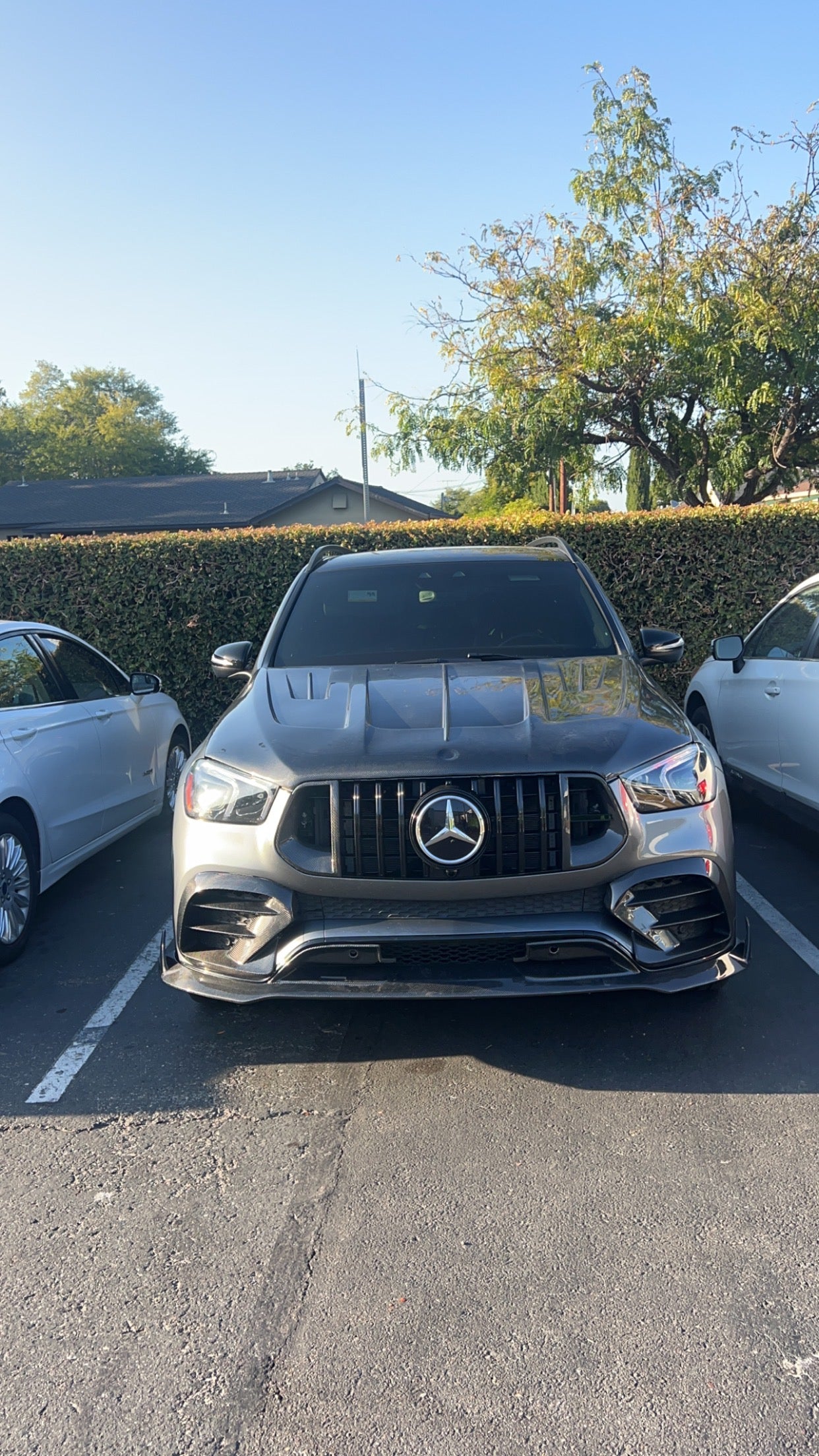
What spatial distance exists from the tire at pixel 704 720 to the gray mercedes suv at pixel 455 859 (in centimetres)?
378

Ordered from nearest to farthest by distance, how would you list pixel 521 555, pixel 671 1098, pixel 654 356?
1. pixel 671 1098
2. pixel 521 555
3. pixel 654 356

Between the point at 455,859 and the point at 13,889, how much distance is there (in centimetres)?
244

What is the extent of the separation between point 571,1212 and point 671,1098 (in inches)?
27.6

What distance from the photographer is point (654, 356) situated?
13.5m

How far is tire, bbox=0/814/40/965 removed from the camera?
4.73 m

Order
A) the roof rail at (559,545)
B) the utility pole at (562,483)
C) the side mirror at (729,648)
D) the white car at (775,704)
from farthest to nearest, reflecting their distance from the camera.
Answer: the utility pole at (562,483) < the side mirror at (729,648) < the roof rail at (559,545) < the white car at (775,704)

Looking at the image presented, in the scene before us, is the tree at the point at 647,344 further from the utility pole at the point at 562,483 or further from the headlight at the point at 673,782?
the headlight at the point at 673,782

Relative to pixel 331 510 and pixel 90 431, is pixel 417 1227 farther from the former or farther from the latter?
pixel 90 431

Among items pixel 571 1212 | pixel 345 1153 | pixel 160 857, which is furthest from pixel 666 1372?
pixel 160 857

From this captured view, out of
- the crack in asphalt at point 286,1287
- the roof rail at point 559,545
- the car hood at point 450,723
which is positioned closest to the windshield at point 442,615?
the roof rail at point 559,545

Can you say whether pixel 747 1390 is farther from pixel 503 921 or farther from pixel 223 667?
pixel 223 667

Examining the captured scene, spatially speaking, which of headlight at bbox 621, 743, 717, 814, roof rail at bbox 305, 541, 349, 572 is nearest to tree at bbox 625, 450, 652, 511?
roof rail at bbox 305, 541, 349, 572

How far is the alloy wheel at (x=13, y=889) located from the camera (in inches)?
186

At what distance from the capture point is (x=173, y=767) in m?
7.66
